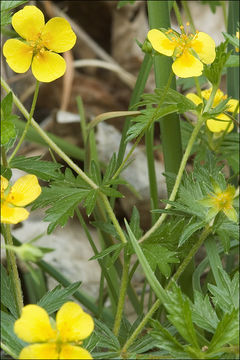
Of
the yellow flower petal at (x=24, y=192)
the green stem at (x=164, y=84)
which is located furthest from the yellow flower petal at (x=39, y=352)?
the green stem at (x=164, y=84)

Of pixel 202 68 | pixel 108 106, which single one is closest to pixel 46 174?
pixel 202 68

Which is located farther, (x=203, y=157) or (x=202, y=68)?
(x=203, y=157)

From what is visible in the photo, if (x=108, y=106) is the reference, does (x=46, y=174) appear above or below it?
above

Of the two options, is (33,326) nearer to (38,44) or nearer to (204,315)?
(204,315)

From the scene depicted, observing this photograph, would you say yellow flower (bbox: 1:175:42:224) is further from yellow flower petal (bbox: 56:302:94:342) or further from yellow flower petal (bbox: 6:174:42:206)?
yellow flower petal (bbox: 56:302:94:342)

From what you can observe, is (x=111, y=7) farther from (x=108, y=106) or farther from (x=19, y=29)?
(x=19, y=29)

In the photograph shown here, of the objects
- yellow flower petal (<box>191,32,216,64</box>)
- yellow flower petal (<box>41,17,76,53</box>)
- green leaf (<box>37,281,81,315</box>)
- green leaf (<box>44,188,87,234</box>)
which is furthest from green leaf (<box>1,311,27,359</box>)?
yellow flower petal (<box>191,32,216,64</box>)

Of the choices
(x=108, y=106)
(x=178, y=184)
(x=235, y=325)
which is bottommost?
(x=108, y=106)

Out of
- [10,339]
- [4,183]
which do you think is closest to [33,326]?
[10,339]

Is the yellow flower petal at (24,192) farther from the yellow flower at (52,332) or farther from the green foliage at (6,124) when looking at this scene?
the yellow flower at (52,332)
